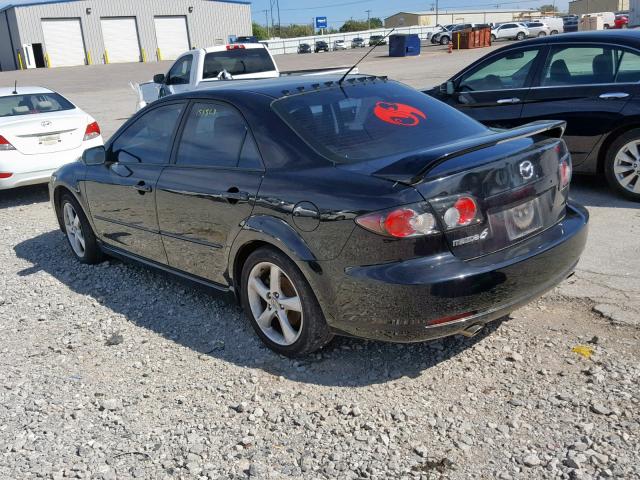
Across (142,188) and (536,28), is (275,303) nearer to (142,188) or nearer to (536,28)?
(142,188)

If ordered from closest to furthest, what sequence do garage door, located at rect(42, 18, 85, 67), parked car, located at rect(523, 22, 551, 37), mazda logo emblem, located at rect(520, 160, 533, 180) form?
mazda logo emblem, located at rect(520, 160, 533, 180)
garage door, located at rect(42, 18, 85, 67)
parked car, located at rect(523, 22, 551, 37)

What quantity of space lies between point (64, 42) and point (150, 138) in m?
58.9

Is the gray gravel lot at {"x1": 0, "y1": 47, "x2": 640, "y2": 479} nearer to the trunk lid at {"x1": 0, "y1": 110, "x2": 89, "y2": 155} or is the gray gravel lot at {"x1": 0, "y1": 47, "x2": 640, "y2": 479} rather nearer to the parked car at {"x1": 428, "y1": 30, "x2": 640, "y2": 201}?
the parked car at {"x1": 428, "y1": 30, "x2": 640, "y2": 201}

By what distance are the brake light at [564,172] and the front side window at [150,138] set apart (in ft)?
8.35

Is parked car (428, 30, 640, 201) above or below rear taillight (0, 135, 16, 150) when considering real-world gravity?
above

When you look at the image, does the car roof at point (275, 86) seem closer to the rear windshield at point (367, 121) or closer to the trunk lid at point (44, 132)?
the rear windshield at point (367, 121)

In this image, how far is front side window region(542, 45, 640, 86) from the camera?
6488 mm

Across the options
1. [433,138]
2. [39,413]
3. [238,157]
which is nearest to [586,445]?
[433,138]

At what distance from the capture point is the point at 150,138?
196 inches

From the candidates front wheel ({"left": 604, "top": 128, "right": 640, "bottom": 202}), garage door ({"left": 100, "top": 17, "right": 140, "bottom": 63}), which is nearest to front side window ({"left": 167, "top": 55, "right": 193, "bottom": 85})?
front wheel ({"left": 604, "top": 128, "right": 640, "bottom": 202})

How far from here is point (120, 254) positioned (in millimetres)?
5402

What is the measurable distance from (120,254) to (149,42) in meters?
59.7

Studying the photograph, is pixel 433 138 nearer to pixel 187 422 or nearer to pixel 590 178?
pixel 187 422

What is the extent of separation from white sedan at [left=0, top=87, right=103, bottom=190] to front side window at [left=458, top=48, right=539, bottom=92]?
5.17 metres
